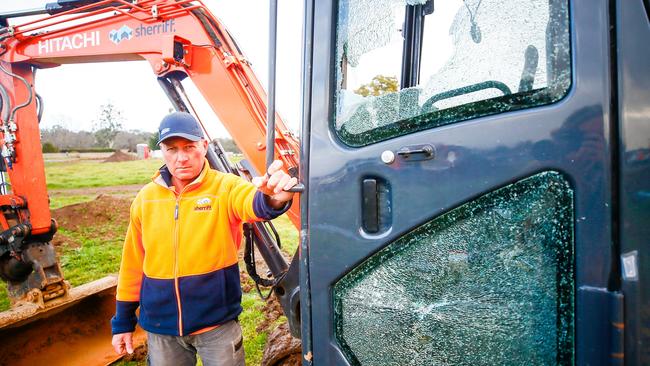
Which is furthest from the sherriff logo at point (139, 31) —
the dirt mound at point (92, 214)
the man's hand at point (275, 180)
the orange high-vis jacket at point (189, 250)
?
the dirt mound at point (92, 214)

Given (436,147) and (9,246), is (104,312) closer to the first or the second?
(9,246)

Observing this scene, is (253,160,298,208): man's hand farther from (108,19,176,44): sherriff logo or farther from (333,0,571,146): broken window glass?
(108,19,176,44): sherriff logo

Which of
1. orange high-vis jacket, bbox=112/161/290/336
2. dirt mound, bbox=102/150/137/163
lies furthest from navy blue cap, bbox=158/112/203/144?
dirt mound, bbox=102/150/137/163

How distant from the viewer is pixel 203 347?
1947mm

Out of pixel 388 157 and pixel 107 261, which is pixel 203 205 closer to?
pixel 388 157

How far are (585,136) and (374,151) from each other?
1.74 ft

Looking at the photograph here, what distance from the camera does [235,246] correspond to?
Answer: 205 cm

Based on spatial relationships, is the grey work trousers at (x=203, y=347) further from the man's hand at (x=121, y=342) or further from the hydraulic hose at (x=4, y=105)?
the hydraulic hose at (x=4, y=105)

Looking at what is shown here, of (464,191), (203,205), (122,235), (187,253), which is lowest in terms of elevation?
(122,235)

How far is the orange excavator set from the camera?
252 cm

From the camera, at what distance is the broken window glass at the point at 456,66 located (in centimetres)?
102

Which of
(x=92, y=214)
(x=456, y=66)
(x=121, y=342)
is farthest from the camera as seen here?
(x=92, y=214)

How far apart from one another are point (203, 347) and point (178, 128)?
1087mm

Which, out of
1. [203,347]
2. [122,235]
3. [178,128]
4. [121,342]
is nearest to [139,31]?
[178,128]
